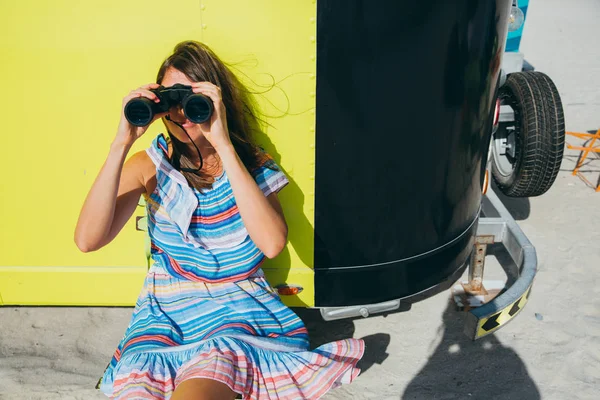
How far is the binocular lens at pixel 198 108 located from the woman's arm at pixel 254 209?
135 mm

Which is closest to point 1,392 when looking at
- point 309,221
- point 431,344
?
point 309,221

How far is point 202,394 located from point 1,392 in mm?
1310

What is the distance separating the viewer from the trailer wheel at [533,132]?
10.4ft

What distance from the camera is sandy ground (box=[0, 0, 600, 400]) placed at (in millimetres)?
2553

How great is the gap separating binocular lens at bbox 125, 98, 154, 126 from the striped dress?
0.84 feet

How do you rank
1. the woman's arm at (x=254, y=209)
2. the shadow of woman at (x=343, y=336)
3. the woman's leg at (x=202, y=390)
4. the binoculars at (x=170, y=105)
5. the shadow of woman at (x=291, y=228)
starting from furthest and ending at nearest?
the shadow of woman at (x=343, y=336)
the shadow of woman at (x=291, y=228)
the woman's arm at (x=254, y=209)
the binoculars at (x=170, y=105)
the woman's leg at (x=202, y=390)

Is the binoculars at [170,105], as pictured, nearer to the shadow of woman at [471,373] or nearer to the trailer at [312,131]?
the trailer at [312,131]

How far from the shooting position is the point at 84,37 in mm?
2088

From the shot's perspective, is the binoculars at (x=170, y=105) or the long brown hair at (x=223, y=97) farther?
the long brown hair at (x=223, y=97)

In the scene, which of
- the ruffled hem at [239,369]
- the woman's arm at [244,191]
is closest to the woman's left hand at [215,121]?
the woman's arm at [244,191]

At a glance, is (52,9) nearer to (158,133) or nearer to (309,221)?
(158,133)

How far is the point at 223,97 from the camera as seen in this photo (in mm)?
2047

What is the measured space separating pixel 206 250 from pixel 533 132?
2.03m

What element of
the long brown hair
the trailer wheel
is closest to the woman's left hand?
the long brown hair
